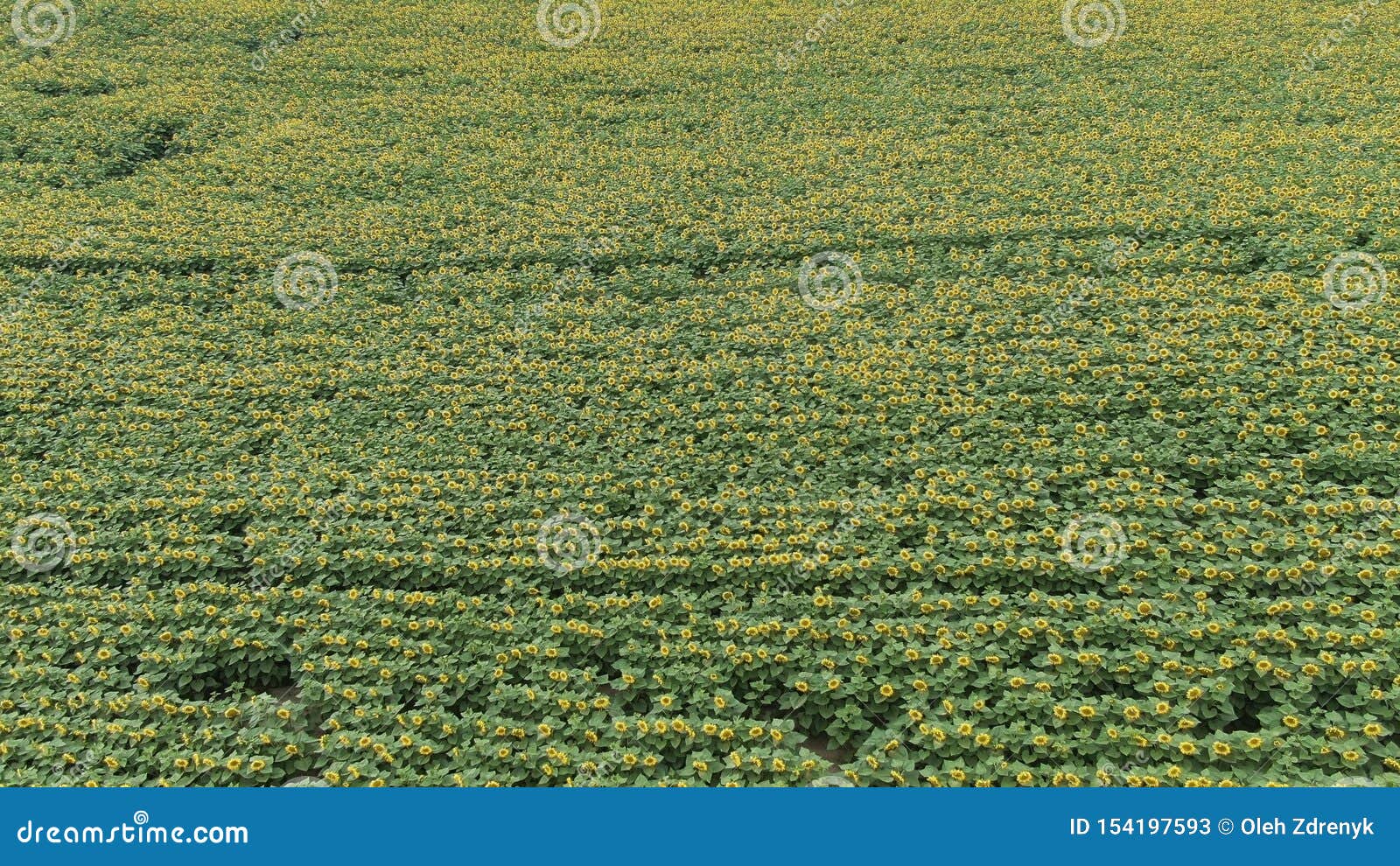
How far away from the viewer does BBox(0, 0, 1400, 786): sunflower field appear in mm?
4215

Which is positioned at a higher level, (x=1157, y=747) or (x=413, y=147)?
(x=413, y=147)

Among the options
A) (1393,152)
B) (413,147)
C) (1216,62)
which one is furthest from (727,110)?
(1393,152)

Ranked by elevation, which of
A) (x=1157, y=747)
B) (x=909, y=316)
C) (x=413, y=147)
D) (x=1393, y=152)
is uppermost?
(x=413, y=147)

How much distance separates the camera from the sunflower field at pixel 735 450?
421 centimetres

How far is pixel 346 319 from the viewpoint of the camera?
8.89m

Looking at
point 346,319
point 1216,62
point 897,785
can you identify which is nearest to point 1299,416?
point 897,785

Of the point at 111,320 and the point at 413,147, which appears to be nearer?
the point at 111,320

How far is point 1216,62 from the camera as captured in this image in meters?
13.5

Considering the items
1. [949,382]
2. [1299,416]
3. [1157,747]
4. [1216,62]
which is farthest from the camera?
[1216,62]

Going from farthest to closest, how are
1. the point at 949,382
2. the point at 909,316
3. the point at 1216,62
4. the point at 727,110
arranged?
the point at 727,110 < the point at 1216,62 < the point at 909,316 < the point at 949,382

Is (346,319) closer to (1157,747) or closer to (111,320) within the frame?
(111,320)

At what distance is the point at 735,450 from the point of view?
6.26 meters

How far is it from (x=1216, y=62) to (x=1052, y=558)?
12.7m

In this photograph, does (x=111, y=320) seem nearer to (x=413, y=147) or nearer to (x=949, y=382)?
(x=413, y=147)
